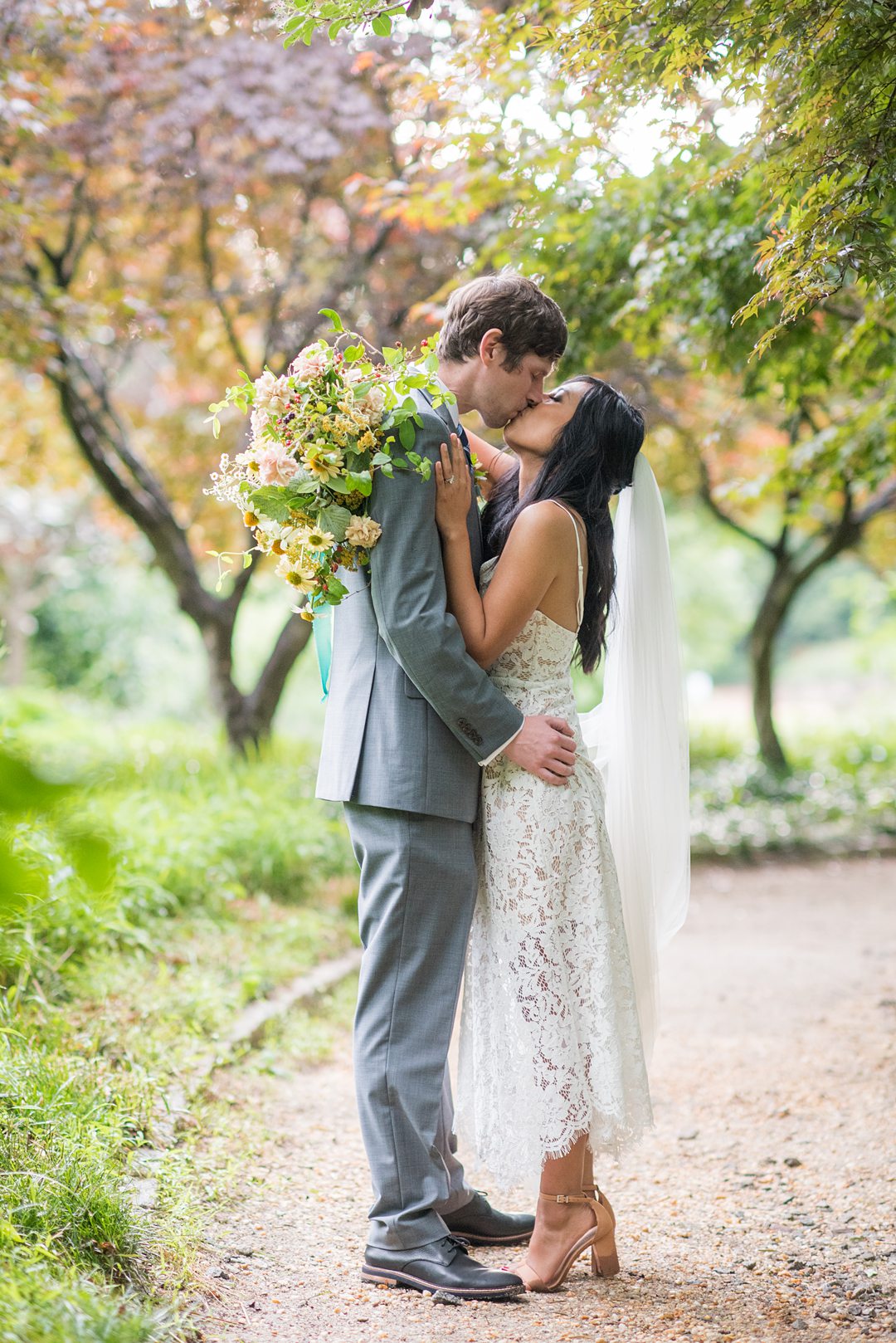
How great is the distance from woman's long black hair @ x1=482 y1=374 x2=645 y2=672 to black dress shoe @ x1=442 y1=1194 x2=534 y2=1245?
1.53 m

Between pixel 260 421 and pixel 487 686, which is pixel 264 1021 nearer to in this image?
pixel 487 686

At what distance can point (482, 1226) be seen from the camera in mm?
2832

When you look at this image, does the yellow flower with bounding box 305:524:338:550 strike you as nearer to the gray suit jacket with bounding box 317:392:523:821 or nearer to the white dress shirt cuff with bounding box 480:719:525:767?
the gray suit jacket with bounding box 317:392:523:821

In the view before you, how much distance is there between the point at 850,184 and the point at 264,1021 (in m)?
3.37

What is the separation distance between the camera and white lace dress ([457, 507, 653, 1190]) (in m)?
2.55

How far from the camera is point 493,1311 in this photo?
239cm

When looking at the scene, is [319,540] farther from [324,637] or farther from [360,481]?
[324,637]

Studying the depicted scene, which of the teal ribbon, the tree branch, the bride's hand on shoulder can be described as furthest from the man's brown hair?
the tree branch

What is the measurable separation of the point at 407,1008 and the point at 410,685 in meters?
0.73

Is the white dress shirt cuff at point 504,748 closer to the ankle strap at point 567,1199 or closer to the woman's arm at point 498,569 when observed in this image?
the woman's arm at point 498,569

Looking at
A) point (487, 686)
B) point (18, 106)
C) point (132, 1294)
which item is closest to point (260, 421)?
point (487, 686)

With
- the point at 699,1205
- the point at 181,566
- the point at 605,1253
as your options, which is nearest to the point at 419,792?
the point at 605,1253

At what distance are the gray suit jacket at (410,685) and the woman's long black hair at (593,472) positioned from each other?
0.18 m

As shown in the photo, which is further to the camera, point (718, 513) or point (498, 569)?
point (718, 513)
